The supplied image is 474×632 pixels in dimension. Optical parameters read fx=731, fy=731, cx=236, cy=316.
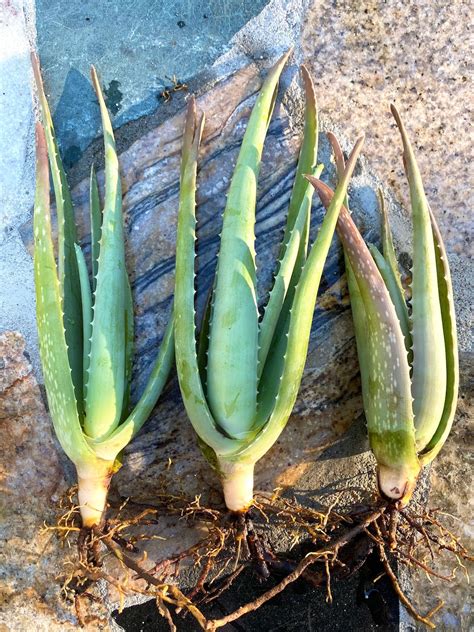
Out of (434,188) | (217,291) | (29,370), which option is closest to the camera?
(217,291)

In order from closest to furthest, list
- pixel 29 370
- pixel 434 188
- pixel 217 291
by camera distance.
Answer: pixel 217 291 → pixel 29 370 → pixel 434 188

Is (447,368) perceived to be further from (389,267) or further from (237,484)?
(237,484)

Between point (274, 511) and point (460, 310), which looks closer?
point (274, 511)

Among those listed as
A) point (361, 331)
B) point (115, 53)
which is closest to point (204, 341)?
point (361, 331)

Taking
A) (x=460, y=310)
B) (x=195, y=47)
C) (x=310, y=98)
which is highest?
(x=195, y=47)

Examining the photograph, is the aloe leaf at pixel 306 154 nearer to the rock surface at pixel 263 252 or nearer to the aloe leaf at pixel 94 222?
the rock surface at pixel 263 252

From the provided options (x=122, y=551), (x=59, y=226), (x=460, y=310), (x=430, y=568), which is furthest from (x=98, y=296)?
(x=430, y=568)

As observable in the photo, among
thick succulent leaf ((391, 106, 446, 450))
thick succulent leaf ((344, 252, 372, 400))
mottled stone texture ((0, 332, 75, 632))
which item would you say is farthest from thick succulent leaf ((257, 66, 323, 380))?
mottled stone texture ((0, 332, 75, 632))

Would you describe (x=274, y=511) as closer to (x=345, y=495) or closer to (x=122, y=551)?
(x=345, y=495)
